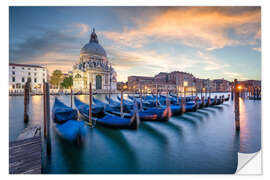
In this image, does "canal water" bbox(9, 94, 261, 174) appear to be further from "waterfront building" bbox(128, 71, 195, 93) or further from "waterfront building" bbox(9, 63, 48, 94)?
"waterfront building" bbox(128, 71, 195, 93)

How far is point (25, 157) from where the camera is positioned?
Answer: 128 centimetres

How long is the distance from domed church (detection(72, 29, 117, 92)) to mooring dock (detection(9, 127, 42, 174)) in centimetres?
1551

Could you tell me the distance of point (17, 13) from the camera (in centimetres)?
163

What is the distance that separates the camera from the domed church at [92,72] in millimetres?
17359

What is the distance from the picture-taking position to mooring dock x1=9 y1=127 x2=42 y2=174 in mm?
1170

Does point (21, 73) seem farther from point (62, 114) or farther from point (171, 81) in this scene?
point (171, 81)

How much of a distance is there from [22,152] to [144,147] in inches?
56.6

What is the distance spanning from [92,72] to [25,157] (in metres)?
17.1

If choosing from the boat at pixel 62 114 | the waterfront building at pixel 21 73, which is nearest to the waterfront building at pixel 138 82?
the waterfront building at pixel 21 73

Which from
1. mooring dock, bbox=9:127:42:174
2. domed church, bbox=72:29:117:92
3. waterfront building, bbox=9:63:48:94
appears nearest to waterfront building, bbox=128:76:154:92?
domed church, bbox=72:29:117:92

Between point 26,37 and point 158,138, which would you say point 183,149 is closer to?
point 158,138

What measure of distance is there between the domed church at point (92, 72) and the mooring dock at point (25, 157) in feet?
50.9
